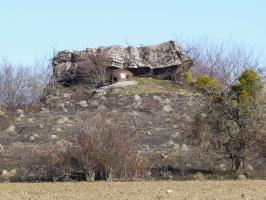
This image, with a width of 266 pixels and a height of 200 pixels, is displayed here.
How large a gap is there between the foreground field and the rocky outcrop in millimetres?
19532

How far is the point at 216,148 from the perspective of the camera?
2194 cm

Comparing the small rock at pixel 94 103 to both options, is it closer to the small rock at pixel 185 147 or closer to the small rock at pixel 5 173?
the small rock at pixel 185 147

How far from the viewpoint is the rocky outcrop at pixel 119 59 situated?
37.8 m

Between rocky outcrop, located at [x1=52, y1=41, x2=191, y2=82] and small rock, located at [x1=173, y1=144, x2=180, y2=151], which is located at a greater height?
rocky outcrop, located at [x1=52, y1=41, x2=191, y2=82]

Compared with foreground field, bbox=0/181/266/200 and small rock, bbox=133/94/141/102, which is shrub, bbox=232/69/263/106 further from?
small rock, bbox=133/94/141/102

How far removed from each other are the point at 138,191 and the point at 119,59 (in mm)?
22442

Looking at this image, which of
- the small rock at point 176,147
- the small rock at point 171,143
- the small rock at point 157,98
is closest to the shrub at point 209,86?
the small rock at point 176,147

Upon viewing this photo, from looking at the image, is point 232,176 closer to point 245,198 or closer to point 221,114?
point 221,114

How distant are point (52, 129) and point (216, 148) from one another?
966cm

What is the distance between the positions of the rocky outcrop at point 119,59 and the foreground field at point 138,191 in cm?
1953

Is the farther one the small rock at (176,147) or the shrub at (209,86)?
the small rock at (176,147)

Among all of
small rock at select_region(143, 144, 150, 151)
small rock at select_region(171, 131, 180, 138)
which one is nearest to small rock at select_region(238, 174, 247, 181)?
small rock at select_region(143, 144, 150, 151)

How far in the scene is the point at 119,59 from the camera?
38031mm

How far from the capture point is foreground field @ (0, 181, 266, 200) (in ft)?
48.0
